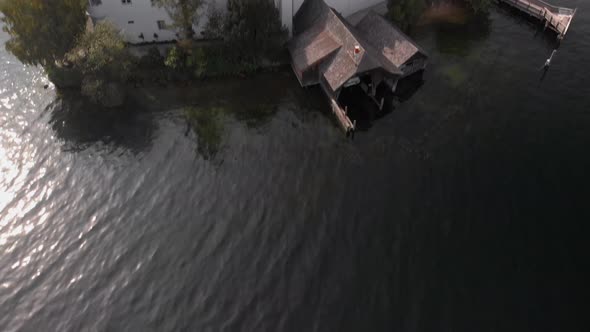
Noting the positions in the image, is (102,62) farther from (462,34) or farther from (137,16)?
(462,34)

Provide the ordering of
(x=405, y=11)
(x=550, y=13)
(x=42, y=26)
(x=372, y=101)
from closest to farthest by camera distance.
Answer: (x=42, y=26), (x=372, y=101), (x=405, y=11), (x=550, y=13)

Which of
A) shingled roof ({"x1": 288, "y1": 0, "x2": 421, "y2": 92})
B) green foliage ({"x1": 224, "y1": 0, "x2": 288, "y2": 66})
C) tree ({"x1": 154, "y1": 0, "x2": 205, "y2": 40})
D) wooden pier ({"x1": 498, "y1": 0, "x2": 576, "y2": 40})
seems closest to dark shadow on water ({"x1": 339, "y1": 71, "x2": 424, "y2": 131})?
shingled roof ({"x1": 288, "y1": 0, "x2": 421, "y2": 92})

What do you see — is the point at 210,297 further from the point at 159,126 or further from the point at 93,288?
the point at 159,126

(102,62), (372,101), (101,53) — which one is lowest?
(372,101)

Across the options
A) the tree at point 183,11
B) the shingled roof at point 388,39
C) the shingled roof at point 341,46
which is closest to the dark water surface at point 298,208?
the shingled roof at point 341,46

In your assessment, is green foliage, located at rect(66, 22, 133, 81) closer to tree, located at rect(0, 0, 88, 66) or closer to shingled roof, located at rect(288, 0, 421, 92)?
tree, located at rect(0, 0, 88, 66)

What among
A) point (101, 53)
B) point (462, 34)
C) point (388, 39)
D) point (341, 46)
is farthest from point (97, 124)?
point (462, 34)

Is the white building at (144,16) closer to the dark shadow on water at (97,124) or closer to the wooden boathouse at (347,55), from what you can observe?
the wooden boathouse at (347,55)

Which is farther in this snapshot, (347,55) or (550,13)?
(550,13)

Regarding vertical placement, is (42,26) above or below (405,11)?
above
